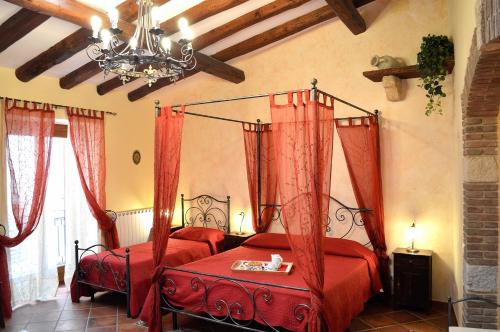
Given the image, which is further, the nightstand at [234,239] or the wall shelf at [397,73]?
the nightstand at [234,239]

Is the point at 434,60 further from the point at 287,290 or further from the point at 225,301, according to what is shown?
the point at 225,301

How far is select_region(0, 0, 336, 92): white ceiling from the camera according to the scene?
164 inches

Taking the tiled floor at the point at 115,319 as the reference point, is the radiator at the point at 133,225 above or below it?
above

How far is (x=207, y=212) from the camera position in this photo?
658 centimetres

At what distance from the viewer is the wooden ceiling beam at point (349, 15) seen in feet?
14.2

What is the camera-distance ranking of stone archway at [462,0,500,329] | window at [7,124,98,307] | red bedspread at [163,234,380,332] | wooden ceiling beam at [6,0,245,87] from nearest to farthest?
stone archway at [462,0,500,329] → red bedspread at [163,234,380,332] → wooden ceiling beam at [6,0,245,87] → window at [7,124,98,307]

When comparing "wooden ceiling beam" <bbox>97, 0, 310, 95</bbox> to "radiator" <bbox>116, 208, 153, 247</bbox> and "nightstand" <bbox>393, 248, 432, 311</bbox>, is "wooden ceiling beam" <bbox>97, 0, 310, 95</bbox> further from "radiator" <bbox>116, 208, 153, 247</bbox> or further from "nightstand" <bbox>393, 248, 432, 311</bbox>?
"nightstand" <bbox>393, 248, 432, 311</bbox>

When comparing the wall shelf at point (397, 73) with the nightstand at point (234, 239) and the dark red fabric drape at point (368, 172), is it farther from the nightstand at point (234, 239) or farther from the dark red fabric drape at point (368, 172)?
the nightstand at point (234, 239)

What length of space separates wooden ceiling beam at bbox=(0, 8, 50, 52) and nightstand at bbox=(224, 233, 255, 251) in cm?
363

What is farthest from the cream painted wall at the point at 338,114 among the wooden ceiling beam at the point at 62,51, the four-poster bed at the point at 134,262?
the four-poster bed at the point at 134,262

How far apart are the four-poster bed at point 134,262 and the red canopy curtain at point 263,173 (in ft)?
2.12

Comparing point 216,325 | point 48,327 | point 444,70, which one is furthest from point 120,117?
point 444,70

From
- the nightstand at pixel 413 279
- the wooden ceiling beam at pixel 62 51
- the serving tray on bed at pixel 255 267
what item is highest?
the wooden ceiling beam at pixel 62 51

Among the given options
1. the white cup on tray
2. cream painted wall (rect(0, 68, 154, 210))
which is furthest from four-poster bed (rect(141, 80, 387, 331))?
cream painted wall (rect(0, 68, 154, 210))
